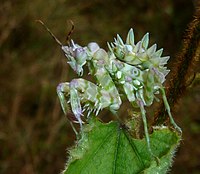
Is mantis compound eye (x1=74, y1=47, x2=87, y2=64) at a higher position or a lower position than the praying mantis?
higher

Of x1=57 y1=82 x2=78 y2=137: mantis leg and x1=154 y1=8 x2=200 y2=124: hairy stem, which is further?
x1=154 y1=8 x2=200 y2=124: hairy stem

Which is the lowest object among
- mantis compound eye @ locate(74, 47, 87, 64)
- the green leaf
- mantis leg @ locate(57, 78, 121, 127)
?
the green leaf

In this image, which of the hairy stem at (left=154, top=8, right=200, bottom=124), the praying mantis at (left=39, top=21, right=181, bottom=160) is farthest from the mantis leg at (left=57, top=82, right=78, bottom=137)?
the hairy stem at (left=154, top=8, right=200, bottom=124)

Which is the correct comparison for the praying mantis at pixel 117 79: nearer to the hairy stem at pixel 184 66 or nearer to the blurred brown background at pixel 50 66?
the hairy stem at pixel 184 66

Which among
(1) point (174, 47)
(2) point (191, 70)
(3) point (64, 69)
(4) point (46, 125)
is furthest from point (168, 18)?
(2) point (191, 70)

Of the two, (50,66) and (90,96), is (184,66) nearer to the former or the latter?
(90,96)

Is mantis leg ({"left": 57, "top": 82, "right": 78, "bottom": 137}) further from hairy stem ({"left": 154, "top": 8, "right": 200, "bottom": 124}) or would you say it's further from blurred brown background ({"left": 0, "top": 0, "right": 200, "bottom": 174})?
blurred brown background ({"left": 0, "top": 0, "right": 200, "bottom": 174})

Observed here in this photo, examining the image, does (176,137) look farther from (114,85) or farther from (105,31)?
(105,31)

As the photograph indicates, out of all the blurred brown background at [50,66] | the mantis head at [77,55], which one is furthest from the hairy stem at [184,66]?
the blurred brown background at [50,66]
